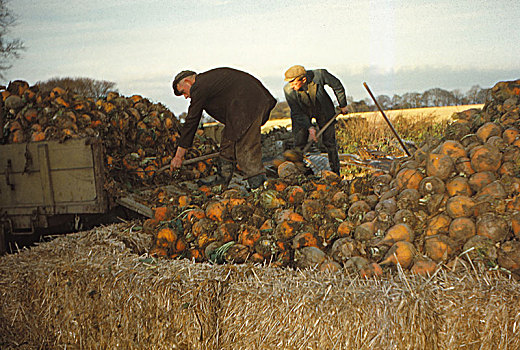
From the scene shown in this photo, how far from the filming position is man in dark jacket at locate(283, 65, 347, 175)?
488cm

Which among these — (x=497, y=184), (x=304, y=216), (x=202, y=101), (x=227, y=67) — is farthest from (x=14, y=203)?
(x=497, y=184)

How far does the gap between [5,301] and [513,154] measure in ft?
11.0

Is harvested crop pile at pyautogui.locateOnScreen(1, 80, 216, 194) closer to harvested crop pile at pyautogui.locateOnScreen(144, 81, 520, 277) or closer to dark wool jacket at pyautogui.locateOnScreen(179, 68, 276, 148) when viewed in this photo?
dark wool jacket at pyautogui.locateOnScreen(179, 68, 276, 148)

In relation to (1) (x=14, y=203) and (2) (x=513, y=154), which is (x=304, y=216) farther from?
(1) (x=14, y=203)

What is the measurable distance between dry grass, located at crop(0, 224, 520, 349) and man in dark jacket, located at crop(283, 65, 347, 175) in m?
2.52

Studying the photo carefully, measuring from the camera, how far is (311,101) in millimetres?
5133

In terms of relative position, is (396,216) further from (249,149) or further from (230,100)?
(230,100)

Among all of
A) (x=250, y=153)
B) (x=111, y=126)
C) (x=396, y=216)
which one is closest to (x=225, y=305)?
(x=396, y=216)

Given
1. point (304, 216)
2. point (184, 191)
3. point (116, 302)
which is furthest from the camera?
point (184, 191)

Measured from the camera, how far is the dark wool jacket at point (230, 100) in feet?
12.8

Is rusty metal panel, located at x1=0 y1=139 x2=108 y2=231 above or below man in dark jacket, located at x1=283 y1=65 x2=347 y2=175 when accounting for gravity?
below

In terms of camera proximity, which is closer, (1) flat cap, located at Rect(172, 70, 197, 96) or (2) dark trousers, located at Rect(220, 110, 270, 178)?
(1) flat cap, located at Rect(172, 70, 197, 96)

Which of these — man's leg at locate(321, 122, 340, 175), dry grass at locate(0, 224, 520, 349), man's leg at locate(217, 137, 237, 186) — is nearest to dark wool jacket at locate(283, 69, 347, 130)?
man's leg at locate(321, 122, 340, 175)

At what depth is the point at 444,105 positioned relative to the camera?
8844mm
